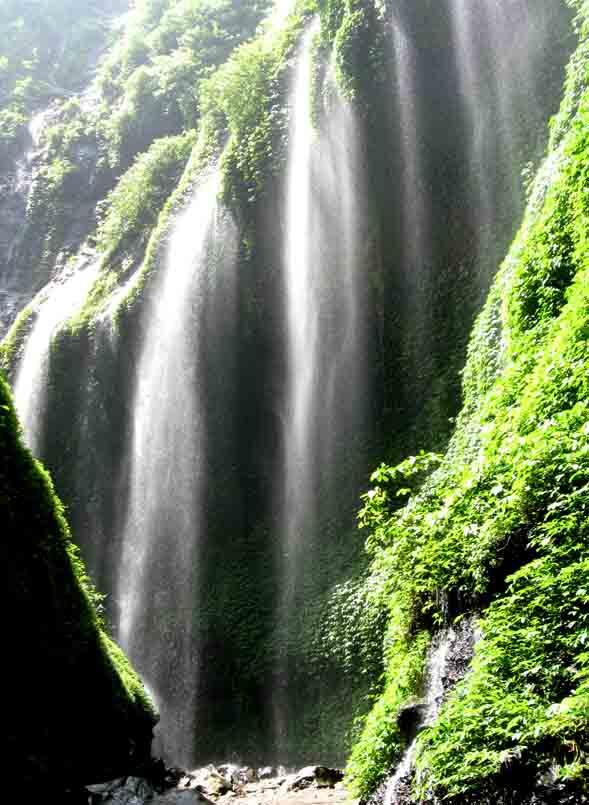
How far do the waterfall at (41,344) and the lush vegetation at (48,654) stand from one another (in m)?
9.48

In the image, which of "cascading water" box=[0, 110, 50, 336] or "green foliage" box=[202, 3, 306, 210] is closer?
"green foliage" box=[202, 3, 306, 210]

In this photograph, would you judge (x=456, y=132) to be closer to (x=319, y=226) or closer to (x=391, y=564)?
(x=319, y=226)

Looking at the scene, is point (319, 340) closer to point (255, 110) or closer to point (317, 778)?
point (255, 110)

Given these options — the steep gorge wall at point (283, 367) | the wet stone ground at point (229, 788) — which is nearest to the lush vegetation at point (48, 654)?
the wet stone ground at point (229, 788)

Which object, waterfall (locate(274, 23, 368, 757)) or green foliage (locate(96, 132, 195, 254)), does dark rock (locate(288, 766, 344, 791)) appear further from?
green foliage (locate(96, 132, 195, 254))

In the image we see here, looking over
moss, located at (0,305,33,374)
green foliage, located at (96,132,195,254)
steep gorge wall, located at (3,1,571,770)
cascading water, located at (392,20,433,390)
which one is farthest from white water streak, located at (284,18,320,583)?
moss, located at (0,305,33,374)

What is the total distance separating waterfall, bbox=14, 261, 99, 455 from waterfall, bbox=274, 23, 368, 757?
22.1 feet

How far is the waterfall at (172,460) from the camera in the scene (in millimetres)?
14578

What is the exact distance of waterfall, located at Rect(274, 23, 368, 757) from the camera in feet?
43.0

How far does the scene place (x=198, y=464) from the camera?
617 inches

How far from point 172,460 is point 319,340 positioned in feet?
14.5

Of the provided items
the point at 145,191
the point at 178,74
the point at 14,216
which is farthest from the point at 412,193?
the point at 14,216

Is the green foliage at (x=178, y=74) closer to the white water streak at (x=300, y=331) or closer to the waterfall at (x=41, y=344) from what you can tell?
the waterfall at (x=41, y=344)

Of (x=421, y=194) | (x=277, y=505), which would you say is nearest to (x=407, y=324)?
(x=421, y=194)
